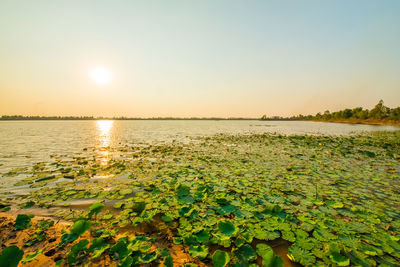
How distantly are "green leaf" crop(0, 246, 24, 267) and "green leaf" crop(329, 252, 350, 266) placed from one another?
4.29 metres

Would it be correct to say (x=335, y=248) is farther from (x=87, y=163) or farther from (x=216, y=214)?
(x=87, y=163)

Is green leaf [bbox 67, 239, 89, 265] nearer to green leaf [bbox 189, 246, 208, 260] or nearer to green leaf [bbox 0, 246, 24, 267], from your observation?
green leaf [bbox 0, 246, 24, 267]

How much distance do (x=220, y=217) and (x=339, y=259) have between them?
82.5 inches

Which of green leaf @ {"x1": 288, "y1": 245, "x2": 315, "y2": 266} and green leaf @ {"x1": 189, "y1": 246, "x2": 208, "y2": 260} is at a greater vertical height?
green leaf @ {"x1": 189, "y1": 246, "x2": 208, "y2": 260}

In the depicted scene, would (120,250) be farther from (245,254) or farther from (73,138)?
(73,138)

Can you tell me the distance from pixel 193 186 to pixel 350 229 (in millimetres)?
4007

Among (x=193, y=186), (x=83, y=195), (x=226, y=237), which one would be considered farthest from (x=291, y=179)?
(x=83, y=195)

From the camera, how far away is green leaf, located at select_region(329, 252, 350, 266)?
2.36 meters

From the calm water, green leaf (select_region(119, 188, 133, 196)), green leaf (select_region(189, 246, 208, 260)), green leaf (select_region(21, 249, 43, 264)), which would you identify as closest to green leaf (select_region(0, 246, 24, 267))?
green leaf (select_region(21, 249, 43, 264))

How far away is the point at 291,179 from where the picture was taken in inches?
249

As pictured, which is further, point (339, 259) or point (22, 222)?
point (22, 222)

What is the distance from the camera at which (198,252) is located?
101 inches

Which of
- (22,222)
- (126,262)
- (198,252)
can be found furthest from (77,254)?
(198,252)

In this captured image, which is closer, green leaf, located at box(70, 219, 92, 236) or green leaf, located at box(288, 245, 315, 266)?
green leaf, located at box(288, 245, 315, 266)
